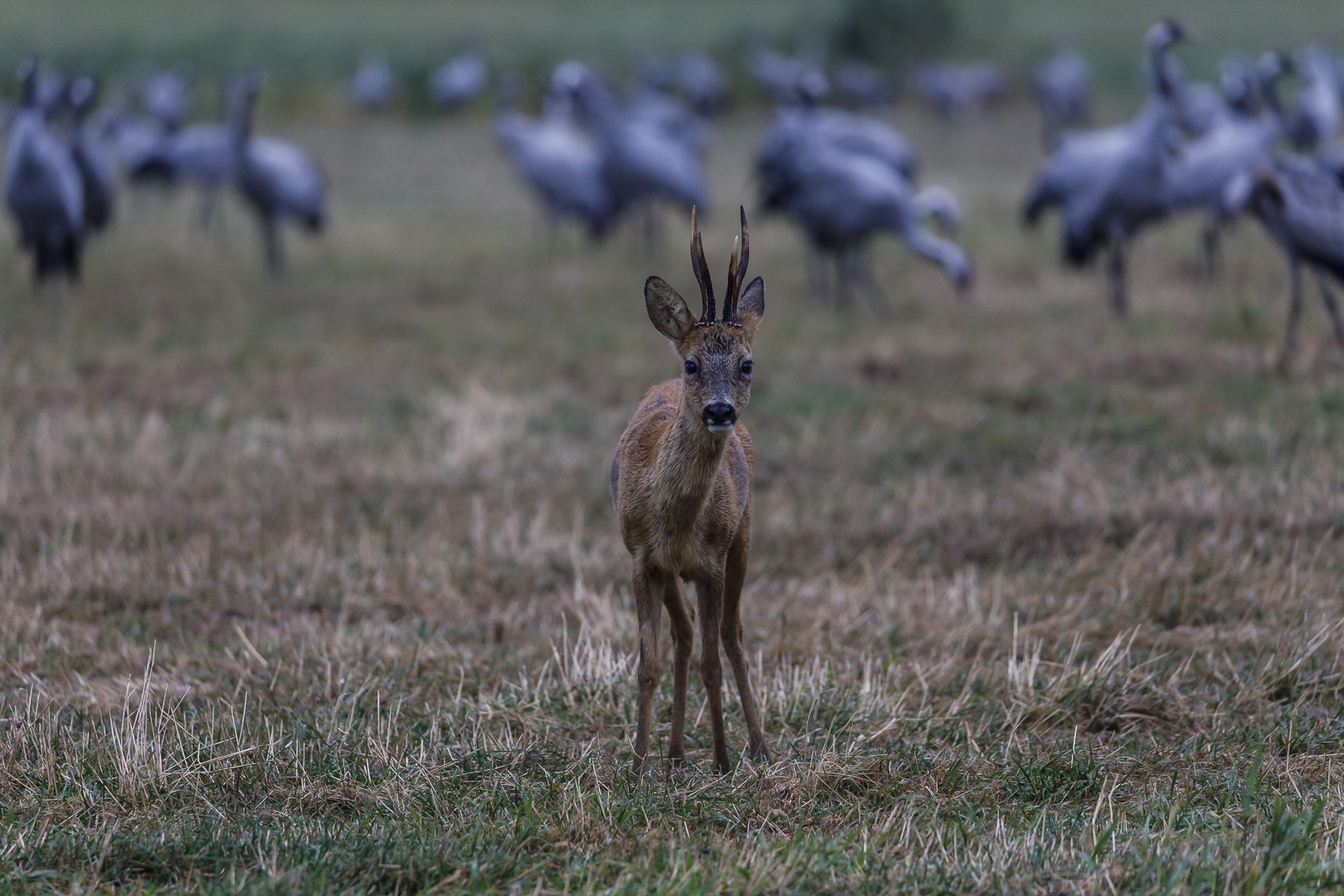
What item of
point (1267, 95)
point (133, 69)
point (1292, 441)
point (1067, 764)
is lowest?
point (1067, 764)

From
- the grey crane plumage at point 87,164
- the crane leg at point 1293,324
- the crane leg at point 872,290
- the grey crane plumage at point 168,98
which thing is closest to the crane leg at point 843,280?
the crane leg at point 872,290

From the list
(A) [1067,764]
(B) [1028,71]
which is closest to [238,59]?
(B) [1028,71]

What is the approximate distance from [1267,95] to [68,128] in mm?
11744

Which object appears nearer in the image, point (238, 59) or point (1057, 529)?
point (1057, 529)

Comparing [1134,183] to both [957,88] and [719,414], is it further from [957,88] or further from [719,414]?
[957,88]

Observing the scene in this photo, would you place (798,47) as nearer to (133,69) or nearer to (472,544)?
(133,69)

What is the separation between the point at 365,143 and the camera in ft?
98.5

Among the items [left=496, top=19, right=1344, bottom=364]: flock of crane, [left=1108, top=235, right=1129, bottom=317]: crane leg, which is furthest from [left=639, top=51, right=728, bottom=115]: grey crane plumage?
[left=1108, top=235, right=1129, bottom=317]: crane leg

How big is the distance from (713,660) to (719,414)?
80 cm

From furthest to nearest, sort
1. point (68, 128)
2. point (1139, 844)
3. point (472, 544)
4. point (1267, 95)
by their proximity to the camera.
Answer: point (68, 128), point (1267, 95), point (472, 544), point (1139, 844)

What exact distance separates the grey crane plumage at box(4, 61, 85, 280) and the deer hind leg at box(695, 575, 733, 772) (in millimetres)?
9480

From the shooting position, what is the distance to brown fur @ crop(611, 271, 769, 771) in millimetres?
3783

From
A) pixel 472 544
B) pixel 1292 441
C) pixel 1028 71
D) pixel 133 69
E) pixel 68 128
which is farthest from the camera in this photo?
→ pixel 1028 71

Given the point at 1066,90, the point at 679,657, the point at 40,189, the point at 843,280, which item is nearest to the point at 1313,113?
the point at 843,280
